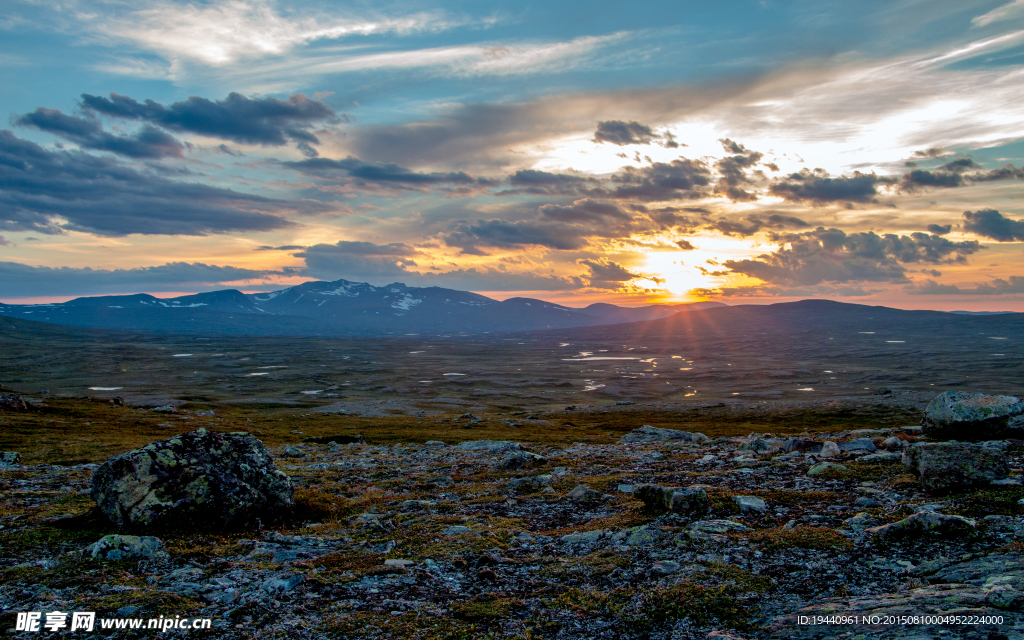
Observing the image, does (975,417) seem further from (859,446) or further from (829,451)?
(829,451)

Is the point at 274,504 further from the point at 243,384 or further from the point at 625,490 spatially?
the point at 243,384

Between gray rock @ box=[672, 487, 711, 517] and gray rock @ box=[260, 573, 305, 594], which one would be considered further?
gray rock @ box=[672, 487, 711, 517]

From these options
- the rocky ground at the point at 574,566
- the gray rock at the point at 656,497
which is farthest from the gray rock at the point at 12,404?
the gray rock at the point at 656,497

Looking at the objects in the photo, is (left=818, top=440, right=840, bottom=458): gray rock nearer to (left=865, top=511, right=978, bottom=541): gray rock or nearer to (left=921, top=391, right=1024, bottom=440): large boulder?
(left=921, top=391, right=1024, bottom=440): large boulder

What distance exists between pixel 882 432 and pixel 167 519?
4037cm

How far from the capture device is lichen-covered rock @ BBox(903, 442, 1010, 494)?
1303 centimetres

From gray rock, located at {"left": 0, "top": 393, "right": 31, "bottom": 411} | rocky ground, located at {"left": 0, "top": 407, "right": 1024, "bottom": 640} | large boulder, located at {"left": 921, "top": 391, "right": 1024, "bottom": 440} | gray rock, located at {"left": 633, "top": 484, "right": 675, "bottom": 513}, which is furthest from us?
gray rock, located at {"left": 0, "top": 393, "right": 31, "bottom": 411}

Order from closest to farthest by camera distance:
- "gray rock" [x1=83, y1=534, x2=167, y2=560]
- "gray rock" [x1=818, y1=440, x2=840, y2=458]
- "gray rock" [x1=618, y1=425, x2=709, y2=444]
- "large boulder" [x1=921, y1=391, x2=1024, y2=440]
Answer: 1. "gray rock" [x1=83, y1=534, x2=167, y2=560]
2. "large boulder" [x1=921, y1=391, x2=1024, y2=440]
3. "gray rock" [x1=818, y1=440, x2=840, y2=458]
4. "gray rock" [x1=618, y1=425, x2=709, y2=444]

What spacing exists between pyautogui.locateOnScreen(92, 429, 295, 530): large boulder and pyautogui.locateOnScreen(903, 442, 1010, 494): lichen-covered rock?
60.0 ft

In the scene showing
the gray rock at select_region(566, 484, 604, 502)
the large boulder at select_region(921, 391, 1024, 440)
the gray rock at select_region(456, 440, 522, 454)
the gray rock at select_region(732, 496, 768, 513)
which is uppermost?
the large boulder at select_region(921, 391, 1024, 440)

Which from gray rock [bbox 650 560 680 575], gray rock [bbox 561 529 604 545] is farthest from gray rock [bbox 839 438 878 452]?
gray rock [bbox 650 560 680 575]

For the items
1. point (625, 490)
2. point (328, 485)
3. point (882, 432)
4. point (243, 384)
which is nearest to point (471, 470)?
point (328, 485)

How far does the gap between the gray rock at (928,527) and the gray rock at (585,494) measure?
8141 mm

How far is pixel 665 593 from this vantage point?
8.52 meters
